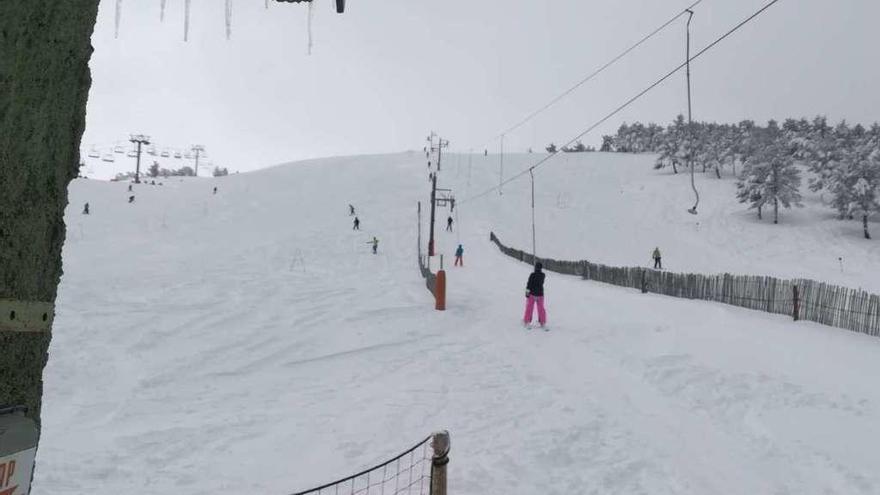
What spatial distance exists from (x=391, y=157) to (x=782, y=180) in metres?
52.2

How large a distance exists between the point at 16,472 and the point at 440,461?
3.21m

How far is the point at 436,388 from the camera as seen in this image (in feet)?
27.7

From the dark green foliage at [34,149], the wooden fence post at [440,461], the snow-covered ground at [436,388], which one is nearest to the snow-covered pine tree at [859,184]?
the snow-covered ground at [436,388]

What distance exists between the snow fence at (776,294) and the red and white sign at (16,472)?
1388 centimetres

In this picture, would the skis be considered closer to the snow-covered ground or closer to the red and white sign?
the snow-covered ground

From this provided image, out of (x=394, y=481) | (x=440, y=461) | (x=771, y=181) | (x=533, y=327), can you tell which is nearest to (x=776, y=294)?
(x=533, y=327)

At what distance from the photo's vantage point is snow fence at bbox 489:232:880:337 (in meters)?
12.1

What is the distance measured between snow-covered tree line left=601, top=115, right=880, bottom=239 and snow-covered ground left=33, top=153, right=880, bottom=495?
1027 inches

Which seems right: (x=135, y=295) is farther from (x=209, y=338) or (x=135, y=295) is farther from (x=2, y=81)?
(x=2, y=81)

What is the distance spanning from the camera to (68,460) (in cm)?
595

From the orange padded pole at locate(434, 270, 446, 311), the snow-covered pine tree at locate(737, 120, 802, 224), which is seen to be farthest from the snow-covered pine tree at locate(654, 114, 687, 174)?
the orange padded pole at locate(434, 270, 446, 311)

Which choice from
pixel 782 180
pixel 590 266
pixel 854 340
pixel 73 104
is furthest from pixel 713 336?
pixel 782 180

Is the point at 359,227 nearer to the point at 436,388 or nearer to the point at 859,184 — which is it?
the point at 436,388

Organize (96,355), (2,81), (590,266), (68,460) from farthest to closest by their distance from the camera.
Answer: (590,266)
(96,355)
(68,460)
(2,81)
